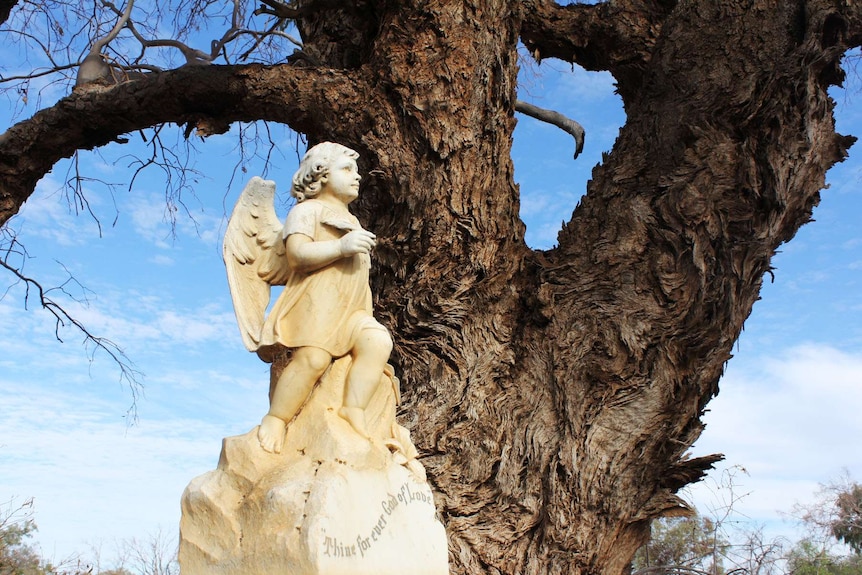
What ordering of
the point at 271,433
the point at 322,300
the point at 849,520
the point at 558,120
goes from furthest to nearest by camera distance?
the point at 849,520 → the point at 558,120 → the point at 322,300 → the point at 271,433

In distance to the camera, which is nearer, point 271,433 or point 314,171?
point 271,433

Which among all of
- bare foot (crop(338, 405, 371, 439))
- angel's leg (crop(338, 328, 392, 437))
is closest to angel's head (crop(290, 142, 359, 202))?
angel's leg (crop(338, 328, 392, 437))

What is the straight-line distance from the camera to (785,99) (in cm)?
562

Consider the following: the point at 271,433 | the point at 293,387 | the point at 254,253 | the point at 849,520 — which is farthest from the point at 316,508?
the point at 849,520

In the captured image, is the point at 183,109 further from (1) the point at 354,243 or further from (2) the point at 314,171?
(1) the point at 354,243

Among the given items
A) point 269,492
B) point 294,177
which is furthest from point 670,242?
point 269,492

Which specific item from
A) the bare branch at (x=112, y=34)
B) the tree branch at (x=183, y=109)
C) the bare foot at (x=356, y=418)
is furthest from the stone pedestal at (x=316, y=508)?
the bare branch at (x=112, y=34)

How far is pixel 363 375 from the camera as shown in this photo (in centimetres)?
389

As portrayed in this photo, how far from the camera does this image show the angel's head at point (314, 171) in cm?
417

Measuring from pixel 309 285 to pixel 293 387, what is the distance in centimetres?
48

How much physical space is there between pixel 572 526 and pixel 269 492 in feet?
7.57

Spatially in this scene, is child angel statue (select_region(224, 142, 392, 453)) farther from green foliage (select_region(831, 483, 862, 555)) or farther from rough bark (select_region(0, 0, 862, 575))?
green foliage (select_region(831, 483, 862, 555))

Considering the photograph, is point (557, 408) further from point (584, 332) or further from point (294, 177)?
point (294, 177)

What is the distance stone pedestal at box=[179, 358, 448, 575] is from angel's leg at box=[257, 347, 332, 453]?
5 cm
